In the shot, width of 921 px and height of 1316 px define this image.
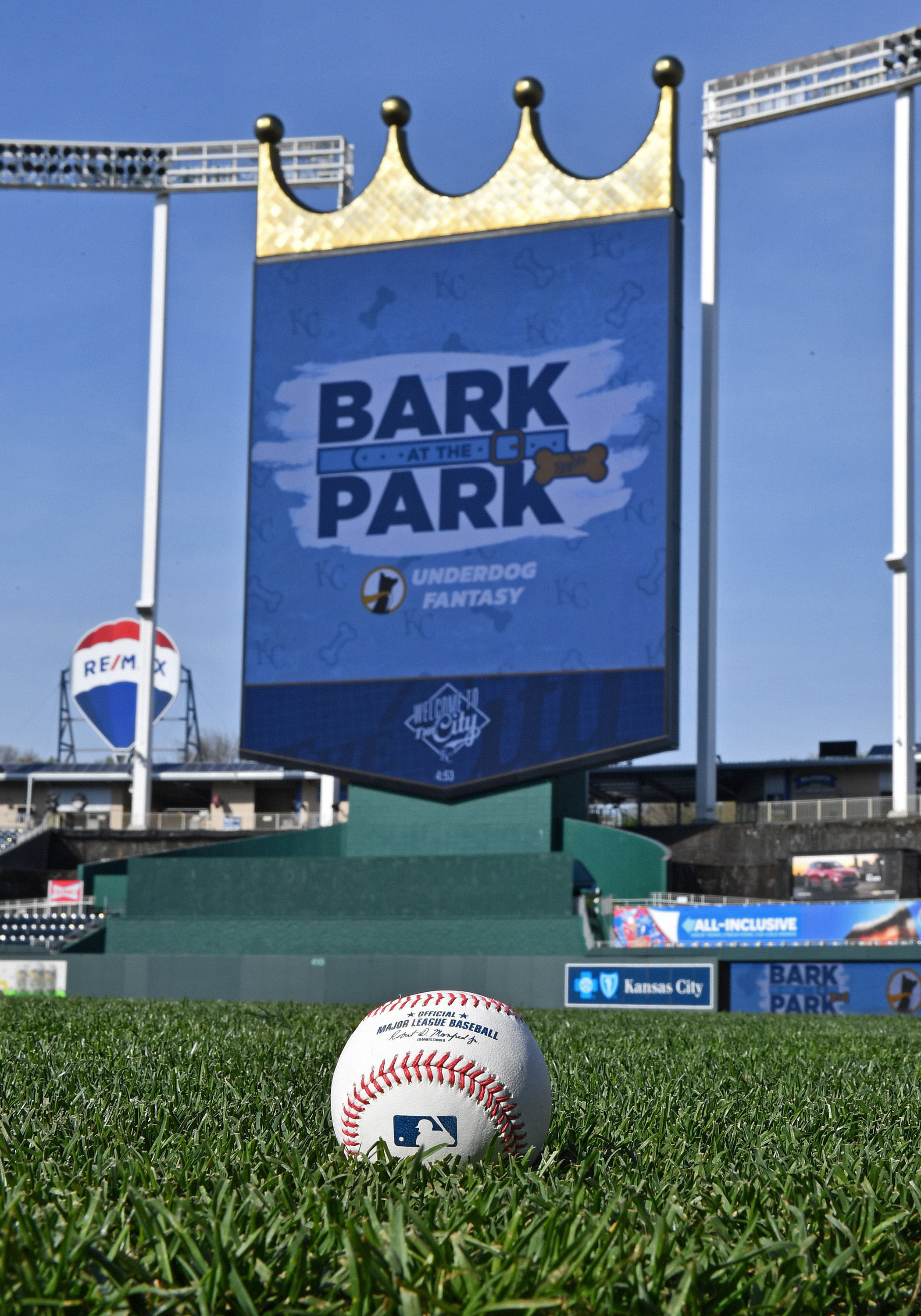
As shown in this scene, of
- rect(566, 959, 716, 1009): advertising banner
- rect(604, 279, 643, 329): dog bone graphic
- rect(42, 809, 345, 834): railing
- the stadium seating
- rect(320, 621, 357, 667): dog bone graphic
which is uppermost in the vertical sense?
rect(604, 279, 643, 329): dog bone graphic

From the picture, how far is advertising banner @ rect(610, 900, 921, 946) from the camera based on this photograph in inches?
864

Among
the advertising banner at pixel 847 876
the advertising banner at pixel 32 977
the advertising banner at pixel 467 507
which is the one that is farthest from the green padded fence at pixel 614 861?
the advertising banner at pixel 32 977

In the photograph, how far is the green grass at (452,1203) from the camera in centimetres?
254

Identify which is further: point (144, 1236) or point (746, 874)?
point (746, 874)

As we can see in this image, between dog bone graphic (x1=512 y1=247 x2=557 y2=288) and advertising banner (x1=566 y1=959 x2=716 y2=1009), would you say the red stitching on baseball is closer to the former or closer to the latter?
advertising banner (x1=566 y1=959 x2=716 y2=1009)

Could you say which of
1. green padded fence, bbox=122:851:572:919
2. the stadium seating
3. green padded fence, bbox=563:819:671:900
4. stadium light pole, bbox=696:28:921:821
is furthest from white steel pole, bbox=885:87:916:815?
the stadium seating

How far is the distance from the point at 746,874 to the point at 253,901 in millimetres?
11294

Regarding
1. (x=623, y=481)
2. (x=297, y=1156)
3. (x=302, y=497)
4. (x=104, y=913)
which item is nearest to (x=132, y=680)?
(x=104, y=913)

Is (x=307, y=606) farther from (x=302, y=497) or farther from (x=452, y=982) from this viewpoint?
Answer: (x=452, y=982)

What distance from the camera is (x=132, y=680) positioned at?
50969 millimetres

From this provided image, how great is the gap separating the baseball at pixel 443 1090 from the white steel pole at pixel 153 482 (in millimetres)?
34944

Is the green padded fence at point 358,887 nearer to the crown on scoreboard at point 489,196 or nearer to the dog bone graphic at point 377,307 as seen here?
the dog bone graphic at point 377,307

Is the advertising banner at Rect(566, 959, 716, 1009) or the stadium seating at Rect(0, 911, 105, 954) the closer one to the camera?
the advertising banner at Rect(566, 959, 716, 1009)

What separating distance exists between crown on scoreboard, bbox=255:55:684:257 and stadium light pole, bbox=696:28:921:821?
822cm
